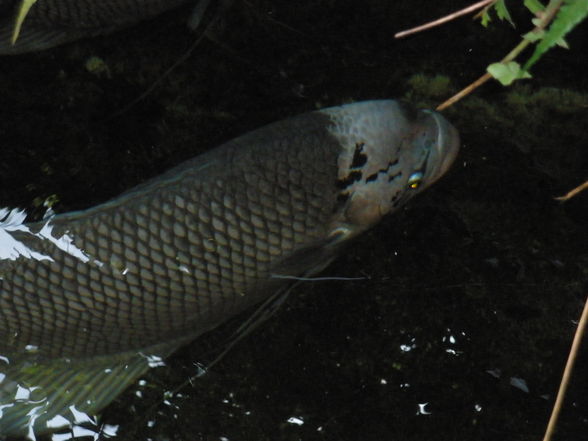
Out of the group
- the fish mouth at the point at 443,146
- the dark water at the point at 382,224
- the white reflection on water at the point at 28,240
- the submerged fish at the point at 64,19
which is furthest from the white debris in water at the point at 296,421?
the submerged fish at the point at 64,19

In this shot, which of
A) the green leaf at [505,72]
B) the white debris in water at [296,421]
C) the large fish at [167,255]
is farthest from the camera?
the white debris in water at [296,421]

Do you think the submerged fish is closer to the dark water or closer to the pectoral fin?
the dark water

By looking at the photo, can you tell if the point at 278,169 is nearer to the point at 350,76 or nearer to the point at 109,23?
the point at 350,76

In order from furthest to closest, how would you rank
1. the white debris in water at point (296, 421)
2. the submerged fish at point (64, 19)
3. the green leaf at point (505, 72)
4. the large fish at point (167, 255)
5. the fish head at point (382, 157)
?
the submerged fish at point (64, 19)
the fish head at point (382, 157)
the white debris in water at point (296, 421)
the large fish at point (167, 255)
the green leaf at point (505, 72)

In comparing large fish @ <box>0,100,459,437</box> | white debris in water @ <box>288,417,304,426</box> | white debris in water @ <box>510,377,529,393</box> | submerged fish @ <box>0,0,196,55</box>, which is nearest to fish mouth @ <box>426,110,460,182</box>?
large fish @ <box>0,100,459,437</box>

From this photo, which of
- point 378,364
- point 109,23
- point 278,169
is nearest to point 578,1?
point 278,169

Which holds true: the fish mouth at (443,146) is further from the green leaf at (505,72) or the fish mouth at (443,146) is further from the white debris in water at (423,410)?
the green leaf at (505,72)

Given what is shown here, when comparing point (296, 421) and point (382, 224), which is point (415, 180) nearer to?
point (382, 224)
